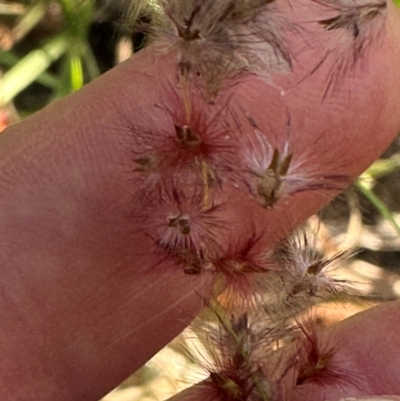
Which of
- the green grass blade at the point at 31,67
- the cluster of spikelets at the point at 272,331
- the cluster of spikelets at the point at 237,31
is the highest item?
the green grass blade at the point at 31,67

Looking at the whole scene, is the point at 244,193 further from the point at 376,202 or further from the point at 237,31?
the point at 376,202

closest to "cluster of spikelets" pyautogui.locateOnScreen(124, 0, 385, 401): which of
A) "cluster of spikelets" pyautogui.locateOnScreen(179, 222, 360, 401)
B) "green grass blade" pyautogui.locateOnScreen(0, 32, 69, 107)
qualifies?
"cluster of spikelets" pyautogui.locateOnScreen(179, 222, 360, 401)

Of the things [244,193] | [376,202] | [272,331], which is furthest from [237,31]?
[376,202]

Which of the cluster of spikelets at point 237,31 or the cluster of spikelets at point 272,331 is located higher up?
the cluster of spikelets at point 237,31

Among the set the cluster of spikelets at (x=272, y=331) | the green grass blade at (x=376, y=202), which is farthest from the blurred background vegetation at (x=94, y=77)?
the cluster of spikelets at (x=272, y=331)

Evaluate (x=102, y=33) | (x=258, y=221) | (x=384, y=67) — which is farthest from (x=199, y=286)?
(x=102, y=33)

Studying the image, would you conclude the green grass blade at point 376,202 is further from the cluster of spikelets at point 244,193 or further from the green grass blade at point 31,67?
the green grass blade at point 31,67
